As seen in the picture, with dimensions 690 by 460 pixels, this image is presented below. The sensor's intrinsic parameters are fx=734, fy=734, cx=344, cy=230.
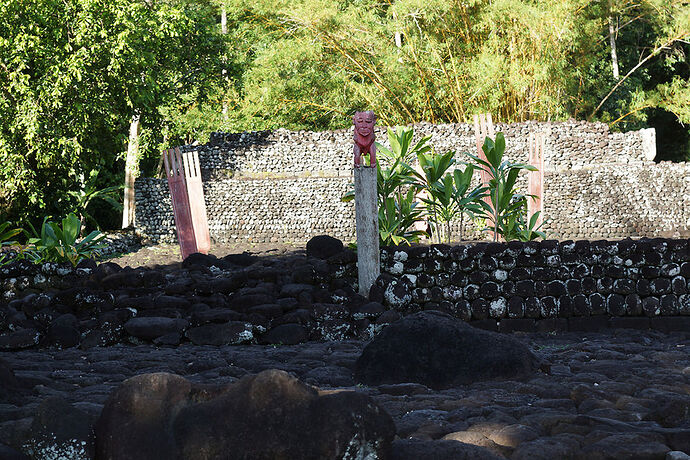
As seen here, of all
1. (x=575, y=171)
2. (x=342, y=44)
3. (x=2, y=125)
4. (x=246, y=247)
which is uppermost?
(x=342, y=44)

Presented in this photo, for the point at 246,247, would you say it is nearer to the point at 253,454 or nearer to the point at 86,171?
the point at 86,171

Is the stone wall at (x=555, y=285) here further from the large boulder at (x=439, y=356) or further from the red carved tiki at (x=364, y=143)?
the large boulder at (x=439, y=356)

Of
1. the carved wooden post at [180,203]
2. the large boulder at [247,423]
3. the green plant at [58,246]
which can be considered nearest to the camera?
the large boulder at [247,423]

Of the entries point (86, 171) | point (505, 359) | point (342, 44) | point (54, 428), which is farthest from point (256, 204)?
point (54, 428)

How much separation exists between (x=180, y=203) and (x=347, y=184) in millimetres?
5935

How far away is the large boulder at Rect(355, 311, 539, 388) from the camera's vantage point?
427cm

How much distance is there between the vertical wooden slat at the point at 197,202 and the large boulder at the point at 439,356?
9179 millimetres

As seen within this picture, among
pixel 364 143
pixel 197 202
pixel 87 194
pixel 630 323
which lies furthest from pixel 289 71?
pixel 630 323

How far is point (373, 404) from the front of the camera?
2617 millimetres

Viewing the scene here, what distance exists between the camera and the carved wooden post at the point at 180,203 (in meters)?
13.1

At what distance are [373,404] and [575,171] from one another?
53.5 feet

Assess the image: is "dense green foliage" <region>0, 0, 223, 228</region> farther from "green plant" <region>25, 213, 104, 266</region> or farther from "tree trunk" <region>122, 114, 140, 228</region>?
"green plant" <region>25, 213, 104, 266</region>

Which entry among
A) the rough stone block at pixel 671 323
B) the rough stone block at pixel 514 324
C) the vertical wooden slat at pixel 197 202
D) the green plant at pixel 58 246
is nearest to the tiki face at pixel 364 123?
the rough stone block at pixel 514 324

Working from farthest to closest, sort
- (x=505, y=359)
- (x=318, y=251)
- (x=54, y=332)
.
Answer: (x=318, y=251) < (x=54, y=332) < (x=505, y=359)
